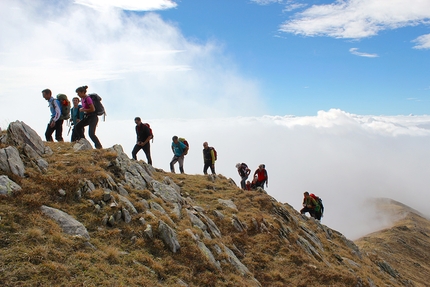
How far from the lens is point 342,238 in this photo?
26609 millimetres

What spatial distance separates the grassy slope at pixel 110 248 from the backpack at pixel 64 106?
1.74 meters

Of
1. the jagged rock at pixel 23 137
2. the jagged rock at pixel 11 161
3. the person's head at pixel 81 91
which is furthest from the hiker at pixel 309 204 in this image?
the jagged rock at pixel 11 161

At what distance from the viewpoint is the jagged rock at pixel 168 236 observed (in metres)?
11.9

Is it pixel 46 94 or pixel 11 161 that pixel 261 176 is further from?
pixel 11 161

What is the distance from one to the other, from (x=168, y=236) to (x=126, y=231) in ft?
5.43

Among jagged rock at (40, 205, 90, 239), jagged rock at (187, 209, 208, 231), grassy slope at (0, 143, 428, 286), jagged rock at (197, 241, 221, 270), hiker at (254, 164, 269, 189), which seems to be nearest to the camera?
grassy slope at (0, 143, 428, 286)

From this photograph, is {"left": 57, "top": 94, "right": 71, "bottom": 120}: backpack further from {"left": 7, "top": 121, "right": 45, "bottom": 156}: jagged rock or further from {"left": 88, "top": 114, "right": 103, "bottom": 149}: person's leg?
{"left": 7, "top": 121, "right": 45, "bottom": 156}: jagged rock

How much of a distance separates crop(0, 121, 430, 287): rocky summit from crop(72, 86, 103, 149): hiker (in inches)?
30.0

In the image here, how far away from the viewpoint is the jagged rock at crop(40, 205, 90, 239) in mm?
10391

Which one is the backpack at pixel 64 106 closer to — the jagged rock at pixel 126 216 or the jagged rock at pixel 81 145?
the jagged rock at pixel 81 145

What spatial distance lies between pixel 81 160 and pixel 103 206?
3862mm

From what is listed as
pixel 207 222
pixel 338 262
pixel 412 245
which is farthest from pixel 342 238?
pixel 412 245

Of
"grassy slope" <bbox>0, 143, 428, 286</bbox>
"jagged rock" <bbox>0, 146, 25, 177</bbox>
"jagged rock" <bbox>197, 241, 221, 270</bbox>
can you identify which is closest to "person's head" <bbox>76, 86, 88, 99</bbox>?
"grassy slope" <bbox>0, 143, 428, 286</bbox>

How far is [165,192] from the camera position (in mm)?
16906
